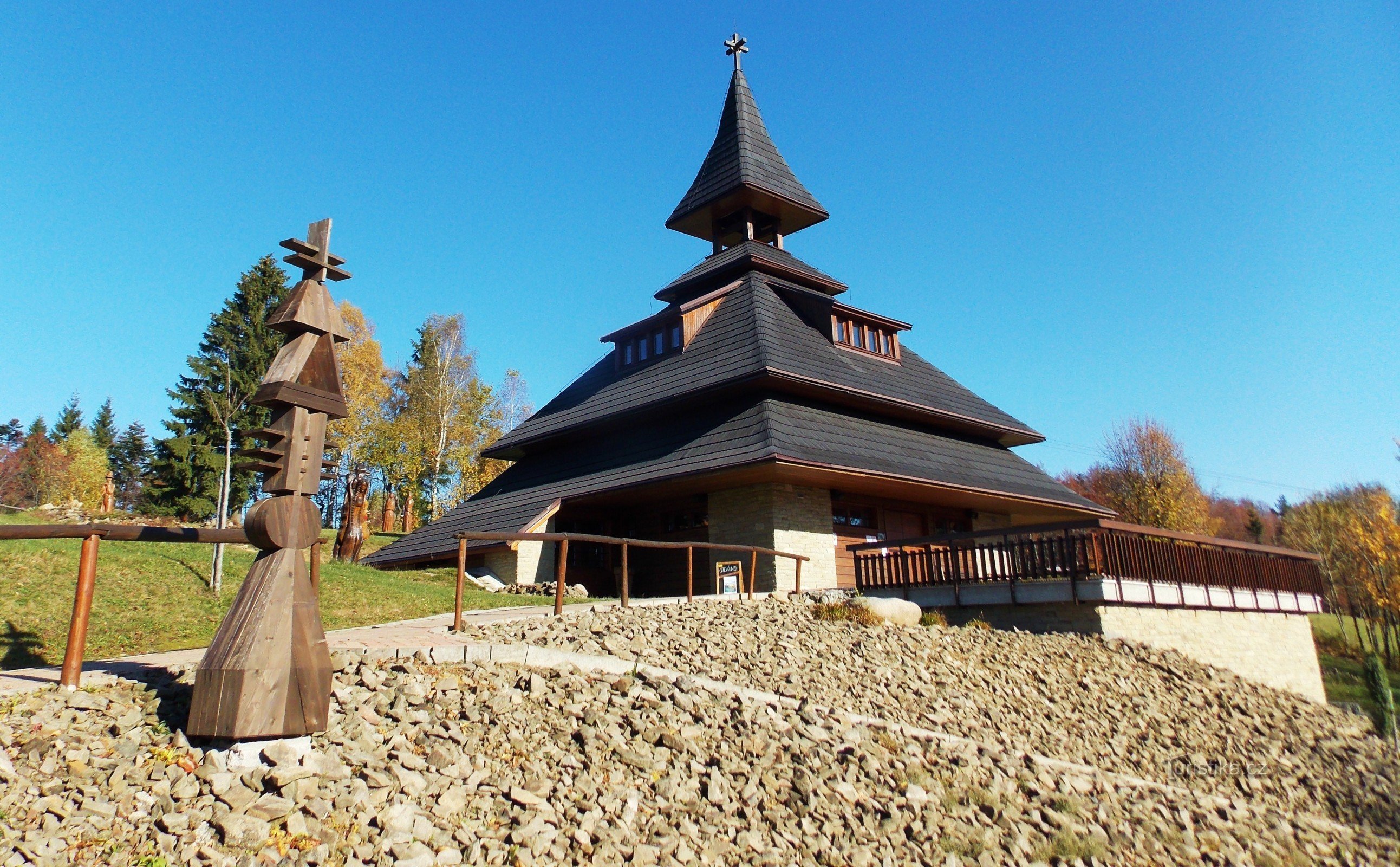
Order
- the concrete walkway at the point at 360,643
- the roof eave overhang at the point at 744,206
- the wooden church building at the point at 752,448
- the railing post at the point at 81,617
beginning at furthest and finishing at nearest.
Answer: the roof eave overhang at the point at 744,206 < the wooden church building at the point at 752,448 < the concrete walkway at the point at 360,643 < the railing post at the point at 81,617

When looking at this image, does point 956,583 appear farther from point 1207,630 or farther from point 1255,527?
point 1255,527

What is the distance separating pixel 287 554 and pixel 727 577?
12156 millimetres

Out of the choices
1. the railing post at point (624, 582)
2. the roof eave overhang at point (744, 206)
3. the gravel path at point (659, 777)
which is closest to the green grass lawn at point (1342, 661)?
the gravel path at point (659, 777)

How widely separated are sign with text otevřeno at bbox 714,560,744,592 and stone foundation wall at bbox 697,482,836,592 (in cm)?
45

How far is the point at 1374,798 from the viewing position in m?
11.6

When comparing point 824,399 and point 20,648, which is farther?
point 824,399

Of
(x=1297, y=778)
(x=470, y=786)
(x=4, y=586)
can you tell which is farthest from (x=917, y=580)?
(x=4, y=586)

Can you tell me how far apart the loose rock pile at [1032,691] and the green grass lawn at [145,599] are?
3.62 metres

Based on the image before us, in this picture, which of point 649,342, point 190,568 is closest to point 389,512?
point 649,342

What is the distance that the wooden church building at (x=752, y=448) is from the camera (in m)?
18.4

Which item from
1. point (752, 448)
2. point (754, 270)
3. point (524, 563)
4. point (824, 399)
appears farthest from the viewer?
point (754, 270)

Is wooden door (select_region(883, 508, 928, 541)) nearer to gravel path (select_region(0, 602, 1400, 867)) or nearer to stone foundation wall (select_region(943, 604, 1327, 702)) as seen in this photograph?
stone foundation wall (select_region(943, 604, 1327, 702))

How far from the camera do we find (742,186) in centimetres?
2686

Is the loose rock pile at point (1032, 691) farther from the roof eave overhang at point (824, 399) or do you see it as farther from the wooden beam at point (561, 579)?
the roof eave overhang at point (824, 399)
